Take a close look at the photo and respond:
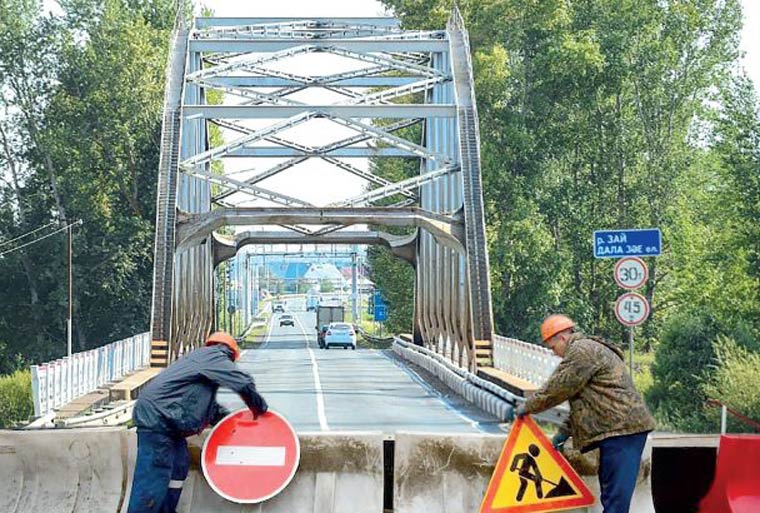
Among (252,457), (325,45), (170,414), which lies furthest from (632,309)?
(325,45)

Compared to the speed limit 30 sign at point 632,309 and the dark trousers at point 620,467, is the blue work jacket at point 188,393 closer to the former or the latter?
the dark trousers at point 620,467

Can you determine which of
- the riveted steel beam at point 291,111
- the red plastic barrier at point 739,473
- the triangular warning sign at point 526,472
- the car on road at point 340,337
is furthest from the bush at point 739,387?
the car on road at point 340,337

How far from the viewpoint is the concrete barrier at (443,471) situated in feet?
29.2

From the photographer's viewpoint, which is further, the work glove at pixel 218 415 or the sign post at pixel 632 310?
the sign post at pixel 632 310

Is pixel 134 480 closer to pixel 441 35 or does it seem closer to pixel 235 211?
pixel 235 211

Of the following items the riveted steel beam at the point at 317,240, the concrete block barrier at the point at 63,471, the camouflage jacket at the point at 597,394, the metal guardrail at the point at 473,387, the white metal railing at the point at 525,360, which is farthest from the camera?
the riveted steel beam at the point at 317,240

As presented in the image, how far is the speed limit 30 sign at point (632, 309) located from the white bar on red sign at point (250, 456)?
36.9 feet

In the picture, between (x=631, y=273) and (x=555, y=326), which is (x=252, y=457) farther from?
(x=631, y=273)

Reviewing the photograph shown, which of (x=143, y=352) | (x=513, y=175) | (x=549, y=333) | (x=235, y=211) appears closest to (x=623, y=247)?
(x=549, y=333)

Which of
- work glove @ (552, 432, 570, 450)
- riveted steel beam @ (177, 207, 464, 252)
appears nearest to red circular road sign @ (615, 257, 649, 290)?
work glove @ (552, 432, 570, 450)

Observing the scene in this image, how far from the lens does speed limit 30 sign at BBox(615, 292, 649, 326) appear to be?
19.2 metres

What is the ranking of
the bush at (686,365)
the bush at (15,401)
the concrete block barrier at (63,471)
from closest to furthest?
the concrete block barrier at (63,471)
the bush at (686,365)
the bush at (15,401)

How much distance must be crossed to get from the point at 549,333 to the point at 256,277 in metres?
153

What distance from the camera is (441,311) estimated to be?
137 feet
